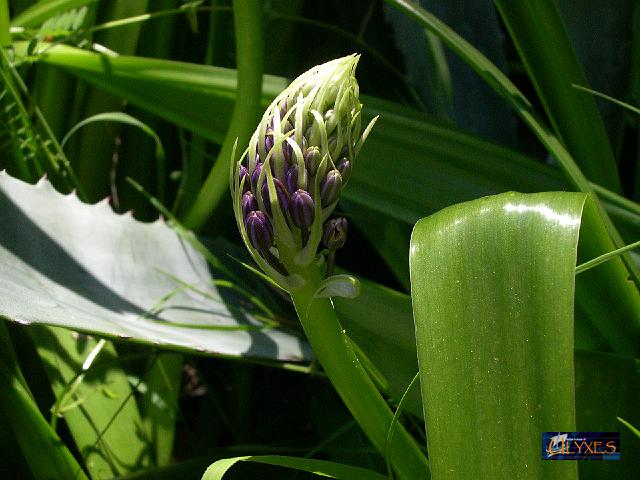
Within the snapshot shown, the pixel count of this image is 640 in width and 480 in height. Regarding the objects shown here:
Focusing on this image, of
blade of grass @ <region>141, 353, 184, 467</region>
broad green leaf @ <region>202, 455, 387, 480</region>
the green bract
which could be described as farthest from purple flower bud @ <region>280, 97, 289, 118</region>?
blade of grass @ <region>141, 353, 184, 467</region>

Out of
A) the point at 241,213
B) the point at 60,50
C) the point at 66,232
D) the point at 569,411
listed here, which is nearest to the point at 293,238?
the point at 241,213

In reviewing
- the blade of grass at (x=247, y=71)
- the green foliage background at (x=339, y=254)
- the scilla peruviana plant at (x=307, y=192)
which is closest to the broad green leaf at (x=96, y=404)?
the green foliage background at (x=339, y=254)

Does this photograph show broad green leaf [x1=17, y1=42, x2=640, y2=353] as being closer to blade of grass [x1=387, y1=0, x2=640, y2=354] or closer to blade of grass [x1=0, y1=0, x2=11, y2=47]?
blade of grass [x1=387, y1=0, x2=640, y2=354]

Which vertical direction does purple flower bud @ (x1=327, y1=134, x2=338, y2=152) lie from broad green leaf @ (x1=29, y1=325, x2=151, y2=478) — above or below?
above

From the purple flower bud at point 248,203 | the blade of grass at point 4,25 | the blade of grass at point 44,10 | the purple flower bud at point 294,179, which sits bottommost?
the purple flower bud at point 248,203

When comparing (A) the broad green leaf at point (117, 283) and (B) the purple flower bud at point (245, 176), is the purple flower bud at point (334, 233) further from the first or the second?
(A) the broad green leaf at point (117, 283)

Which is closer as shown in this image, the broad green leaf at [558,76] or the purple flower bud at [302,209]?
the purple flower bud at [302,209]
